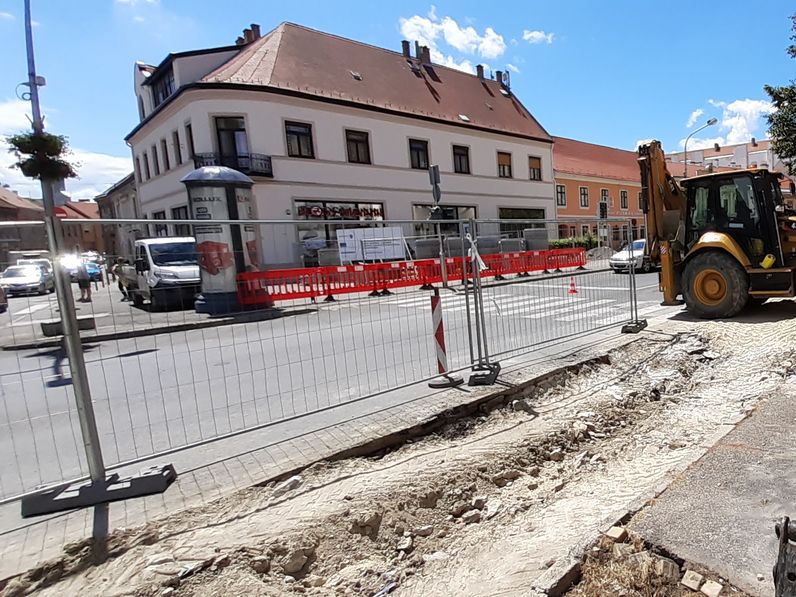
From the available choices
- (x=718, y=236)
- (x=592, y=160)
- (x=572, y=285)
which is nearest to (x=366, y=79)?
(x=572, y=285)

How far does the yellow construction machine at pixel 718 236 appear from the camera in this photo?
299 inches

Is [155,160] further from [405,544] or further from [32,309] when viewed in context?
[405,544]

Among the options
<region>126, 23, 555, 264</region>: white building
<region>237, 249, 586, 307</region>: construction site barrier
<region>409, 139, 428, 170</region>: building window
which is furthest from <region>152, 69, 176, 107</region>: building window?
<region>237, 249, 586, 307</region>: construction site barrier

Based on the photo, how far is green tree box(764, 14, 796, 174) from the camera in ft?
47.5

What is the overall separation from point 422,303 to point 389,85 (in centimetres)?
2298

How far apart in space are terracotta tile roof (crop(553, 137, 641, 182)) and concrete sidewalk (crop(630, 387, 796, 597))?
126 ft

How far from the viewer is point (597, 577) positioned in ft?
7.24

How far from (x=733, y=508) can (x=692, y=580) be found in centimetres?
74

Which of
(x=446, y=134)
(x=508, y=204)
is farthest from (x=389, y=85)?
(x=508, y=204)

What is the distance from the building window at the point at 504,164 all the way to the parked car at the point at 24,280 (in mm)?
32571

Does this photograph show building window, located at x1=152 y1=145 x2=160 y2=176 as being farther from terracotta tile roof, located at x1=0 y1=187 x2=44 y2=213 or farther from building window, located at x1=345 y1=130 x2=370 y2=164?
terracotta tile roof, located at x1=0 y1=187 x2=44 y2=213

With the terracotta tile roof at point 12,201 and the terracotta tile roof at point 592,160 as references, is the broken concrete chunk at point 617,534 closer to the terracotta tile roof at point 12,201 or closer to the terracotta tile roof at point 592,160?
the terracotta tile roof at point 592,160

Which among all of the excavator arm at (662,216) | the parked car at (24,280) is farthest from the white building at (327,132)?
the parked car at (24,280)

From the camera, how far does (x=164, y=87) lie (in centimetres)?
2691
